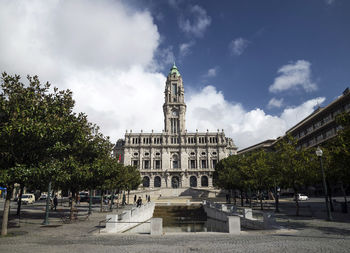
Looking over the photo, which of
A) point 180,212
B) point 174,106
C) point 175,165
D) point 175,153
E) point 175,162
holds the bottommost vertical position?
point 180,212

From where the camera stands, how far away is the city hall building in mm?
83812

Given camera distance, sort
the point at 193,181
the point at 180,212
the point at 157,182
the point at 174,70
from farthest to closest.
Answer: the point at 174,70 < the point at 193,181 < the point at 157,182 < the point at 180,212

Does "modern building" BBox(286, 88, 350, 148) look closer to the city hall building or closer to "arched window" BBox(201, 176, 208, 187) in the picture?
the city hall building

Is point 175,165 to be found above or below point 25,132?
above

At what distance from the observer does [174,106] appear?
305ft

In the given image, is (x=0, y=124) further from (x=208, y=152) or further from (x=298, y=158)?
(x=208, y=152)

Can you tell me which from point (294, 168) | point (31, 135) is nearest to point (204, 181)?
point (294, 168)

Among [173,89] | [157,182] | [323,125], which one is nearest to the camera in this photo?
[323,125]

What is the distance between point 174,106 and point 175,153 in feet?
59.4

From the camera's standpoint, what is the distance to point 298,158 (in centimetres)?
A: 2603

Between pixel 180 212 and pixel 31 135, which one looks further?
pixel 180 212

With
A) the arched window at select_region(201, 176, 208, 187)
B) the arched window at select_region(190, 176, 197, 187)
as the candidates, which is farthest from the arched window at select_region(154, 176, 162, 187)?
the arched window at select_region(201, 176, 208, 187)

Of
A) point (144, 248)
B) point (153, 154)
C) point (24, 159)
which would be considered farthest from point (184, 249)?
point (153, 154)

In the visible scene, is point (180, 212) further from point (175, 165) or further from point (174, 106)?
point (174, 106)
